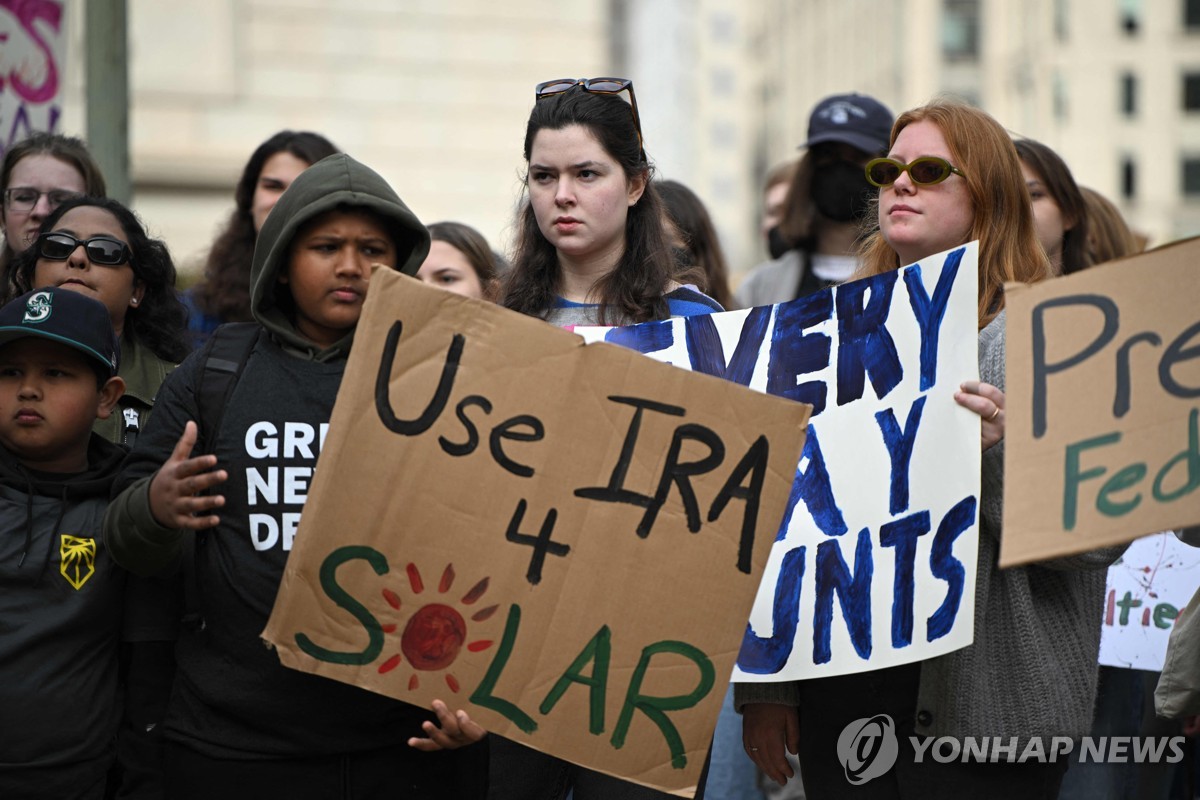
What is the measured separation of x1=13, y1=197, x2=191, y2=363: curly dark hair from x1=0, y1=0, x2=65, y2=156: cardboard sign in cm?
175

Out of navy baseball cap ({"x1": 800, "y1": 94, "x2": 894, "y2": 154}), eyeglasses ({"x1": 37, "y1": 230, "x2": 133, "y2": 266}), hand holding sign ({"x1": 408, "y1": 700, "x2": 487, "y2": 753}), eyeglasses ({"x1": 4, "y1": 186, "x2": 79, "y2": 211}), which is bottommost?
hand holding sign ({"x1": 408, "y1": 700, "x2": 487, "y2": 753})

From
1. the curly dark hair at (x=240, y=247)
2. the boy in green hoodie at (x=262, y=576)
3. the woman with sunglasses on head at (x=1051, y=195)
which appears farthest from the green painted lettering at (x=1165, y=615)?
the curly dark hair at (x=240, y=247)

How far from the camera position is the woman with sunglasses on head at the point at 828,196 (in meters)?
5.48

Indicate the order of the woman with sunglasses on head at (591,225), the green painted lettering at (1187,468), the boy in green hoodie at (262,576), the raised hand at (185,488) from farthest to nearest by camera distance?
the woman with sunglasses on head at (591,225) → the boy in green hoodie at (262,576) → the raised hand at (185,488) → the green painted lettering at (1187,468)

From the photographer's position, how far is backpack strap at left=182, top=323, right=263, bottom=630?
10.2ft

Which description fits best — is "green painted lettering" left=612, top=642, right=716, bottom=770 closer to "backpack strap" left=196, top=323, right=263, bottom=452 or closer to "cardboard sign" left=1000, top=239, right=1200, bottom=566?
"cardboard sign" left=1000, top=239, right=1200, bottom=566

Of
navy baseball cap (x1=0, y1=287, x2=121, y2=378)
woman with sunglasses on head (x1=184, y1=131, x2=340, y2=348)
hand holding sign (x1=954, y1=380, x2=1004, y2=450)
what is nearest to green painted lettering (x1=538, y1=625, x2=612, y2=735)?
hand holding sign (x1=954, y1=380, x2=1004, y2=450)

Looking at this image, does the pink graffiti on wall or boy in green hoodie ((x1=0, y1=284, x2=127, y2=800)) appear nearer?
boy in green hoodie ((x1=0, y1=284, x2=127, y2=800))

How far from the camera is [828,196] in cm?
555

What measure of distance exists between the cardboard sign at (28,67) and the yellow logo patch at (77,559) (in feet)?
9.30

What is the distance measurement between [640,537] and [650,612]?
135 millimetres

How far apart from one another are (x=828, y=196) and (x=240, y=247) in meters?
1.98

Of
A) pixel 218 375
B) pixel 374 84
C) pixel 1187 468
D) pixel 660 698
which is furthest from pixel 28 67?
pixel 374 84

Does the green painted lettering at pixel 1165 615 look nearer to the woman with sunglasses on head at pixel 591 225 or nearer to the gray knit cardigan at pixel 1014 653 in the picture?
the gray knit cardigan at pixel 1014 653
